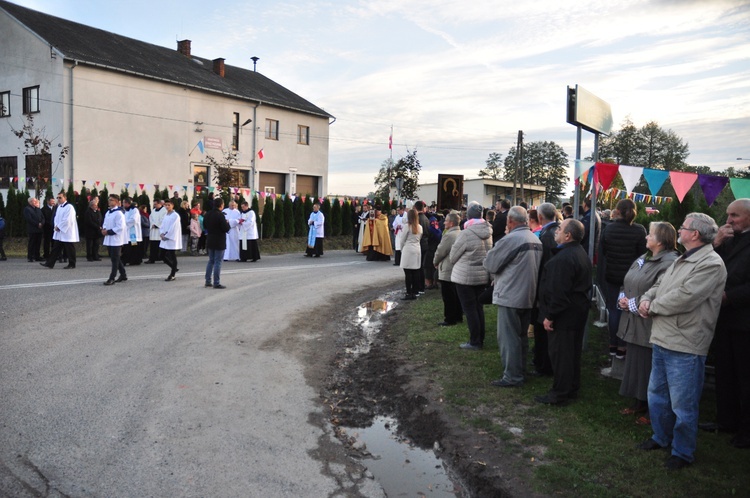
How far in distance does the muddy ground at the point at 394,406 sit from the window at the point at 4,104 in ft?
96.0

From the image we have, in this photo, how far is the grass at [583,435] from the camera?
14.2 feet

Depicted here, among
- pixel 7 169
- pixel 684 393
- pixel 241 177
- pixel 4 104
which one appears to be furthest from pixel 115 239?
pixel 4 104

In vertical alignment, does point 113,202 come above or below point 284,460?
above

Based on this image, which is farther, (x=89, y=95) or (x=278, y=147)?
(x=278, y=147)

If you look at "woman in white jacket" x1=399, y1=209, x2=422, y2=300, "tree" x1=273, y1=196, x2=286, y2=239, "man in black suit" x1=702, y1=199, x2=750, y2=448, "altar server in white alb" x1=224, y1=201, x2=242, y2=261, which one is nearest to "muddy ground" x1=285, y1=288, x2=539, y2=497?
"man in black suit" x1=702, y1=199, x2=750, y2=448

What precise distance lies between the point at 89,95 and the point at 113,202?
1721 centimetres

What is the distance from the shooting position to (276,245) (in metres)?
26.0

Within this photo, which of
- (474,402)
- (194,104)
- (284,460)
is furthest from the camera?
(194,104)

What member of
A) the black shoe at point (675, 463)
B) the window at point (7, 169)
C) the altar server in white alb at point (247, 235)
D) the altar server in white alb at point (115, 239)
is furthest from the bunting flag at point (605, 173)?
the window at point (7, 169)

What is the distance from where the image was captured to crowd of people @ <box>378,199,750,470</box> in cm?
462

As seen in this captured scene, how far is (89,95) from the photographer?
28.8 m

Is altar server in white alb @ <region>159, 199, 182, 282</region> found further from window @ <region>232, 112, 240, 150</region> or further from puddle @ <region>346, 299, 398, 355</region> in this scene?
window @ <region>232, 112, 240, 150</region>

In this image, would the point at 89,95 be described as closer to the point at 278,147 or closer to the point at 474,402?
the point at 278,147

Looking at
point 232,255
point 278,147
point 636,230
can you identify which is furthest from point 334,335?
point 278,147
